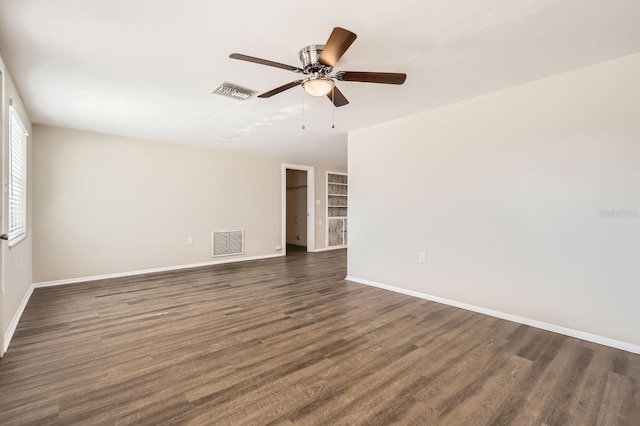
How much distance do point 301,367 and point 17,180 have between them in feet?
11.5

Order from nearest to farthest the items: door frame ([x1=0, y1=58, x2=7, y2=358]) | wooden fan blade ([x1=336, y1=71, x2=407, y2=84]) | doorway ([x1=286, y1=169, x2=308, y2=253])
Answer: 1. wooden fan blade ([x1=336, y1=71, x2=407, y2=84])
2. door frame ([x1=0, y1=58, x2=7, y2=358])
3. doorway ([x1=286, y1=169, x2=308, y2=253])

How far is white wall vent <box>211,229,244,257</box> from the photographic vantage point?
5742 mm

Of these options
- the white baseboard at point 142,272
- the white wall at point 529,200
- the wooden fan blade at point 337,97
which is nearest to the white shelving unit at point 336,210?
the white baseboard at point 142,272

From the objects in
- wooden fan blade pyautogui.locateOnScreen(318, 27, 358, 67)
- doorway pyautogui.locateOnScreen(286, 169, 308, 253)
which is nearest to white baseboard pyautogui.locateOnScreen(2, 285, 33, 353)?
wooden fan blade pyautogui.locateOnScreen(318, 27, 358, 67)

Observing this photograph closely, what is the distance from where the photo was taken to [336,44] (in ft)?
5.77

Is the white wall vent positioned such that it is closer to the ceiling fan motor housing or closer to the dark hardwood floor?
the dark hardwood floor

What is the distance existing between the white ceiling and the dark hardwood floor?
2.23 m

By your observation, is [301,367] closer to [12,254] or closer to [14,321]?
[14,321]

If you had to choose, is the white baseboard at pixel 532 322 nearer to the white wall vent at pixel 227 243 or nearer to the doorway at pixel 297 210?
the white wall vent at pixel 227 243

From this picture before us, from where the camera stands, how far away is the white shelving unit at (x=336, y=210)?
771 cm

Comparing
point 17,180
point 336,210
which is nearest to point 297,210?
point 336,210

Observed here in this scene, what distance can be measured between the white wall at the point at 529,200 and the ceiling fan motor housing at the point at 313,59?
188cm

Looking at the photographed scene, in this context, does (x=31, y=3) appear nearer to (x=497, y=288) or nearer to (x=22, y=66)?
(x=22, y=66)

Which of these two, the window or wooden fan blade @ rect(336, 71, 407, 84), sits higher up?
wooden fan blade @ rect(336, 71, 407, 84)
